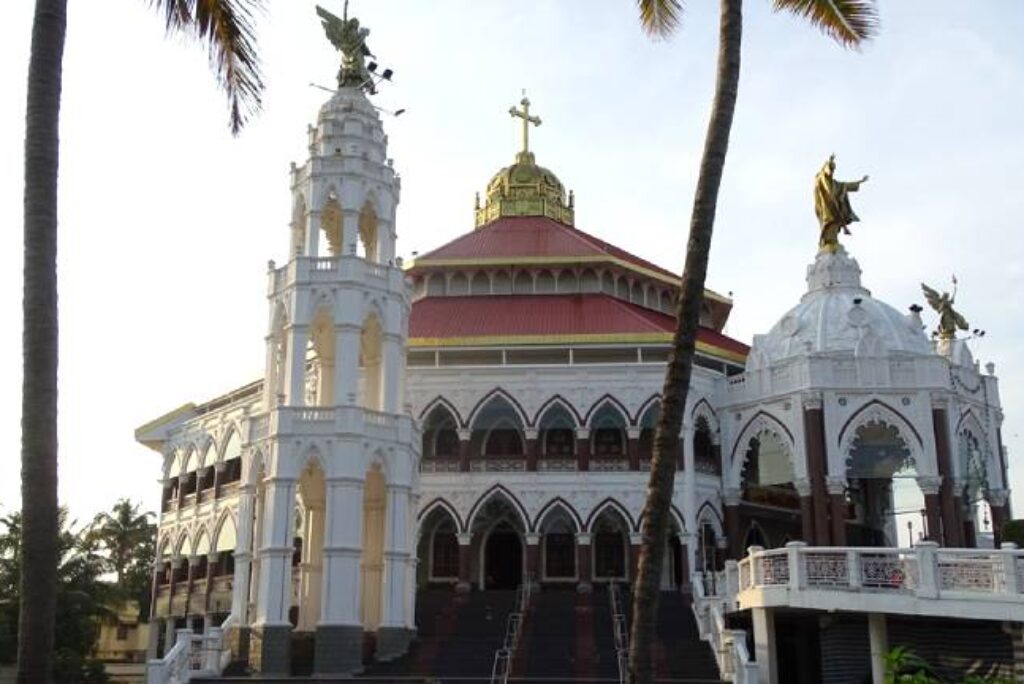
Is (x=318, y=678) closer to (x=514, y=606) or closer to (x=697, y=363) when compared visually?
(x=514, y=606)

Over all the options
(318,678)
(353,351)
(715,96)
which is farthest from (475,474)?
Answer: (715,96)

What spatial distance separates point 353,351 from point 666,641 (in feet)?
34.8

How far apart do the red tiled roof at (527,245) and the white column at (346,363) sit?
13482mm

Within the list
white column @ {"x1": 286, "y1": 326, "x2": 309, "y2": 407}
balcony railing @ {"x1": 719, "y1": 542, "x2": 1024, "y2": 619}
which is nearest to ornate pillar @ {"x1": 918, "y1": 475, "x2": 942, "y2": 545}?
balcony railing @ {"x1": 719, "y1": 542, "x2": 1024, "y2": 619}

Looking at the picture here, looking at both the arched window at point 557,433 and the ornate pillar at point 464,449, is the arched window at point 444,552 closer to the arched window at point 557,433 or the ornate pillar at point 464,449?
the ornate pillar at point 464,449

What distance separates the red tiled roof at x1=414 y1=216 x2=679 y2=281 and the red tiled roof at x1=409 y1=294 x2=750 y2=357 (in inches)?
70.4

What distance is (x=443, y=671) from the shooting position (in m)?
25.6

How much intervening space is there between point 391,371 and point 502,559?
10.6 m

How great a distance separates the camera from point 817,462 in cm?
3294

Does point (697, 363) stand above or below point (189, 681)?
above

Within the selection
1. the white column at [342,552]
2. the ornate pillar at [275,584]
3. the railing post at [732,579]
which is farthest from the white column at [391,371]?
the railing post at [732,579]

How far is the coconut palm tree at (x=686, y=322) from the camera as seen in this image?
10969 millimetres

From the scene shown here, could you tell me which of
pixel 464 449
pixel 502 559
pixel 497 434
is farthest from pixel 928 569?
pixel 497 434

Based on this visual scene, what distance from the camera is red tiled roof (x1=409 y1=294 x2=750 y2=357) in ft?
120
